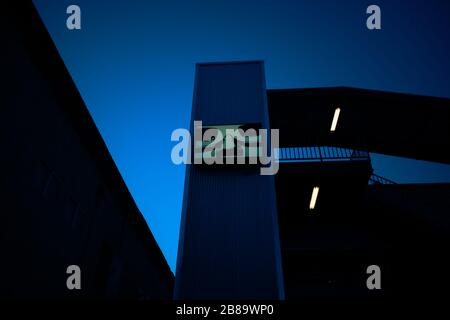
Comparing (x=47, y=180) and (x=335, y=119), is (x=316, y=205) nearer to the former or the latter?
(x=335, y=119)

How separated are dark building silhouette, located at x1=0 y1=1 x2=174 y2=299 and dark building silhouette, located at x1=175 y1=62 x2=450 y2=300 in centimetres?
492

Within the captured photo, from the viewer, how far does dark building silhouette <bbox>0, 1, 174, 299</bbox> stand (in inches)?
339

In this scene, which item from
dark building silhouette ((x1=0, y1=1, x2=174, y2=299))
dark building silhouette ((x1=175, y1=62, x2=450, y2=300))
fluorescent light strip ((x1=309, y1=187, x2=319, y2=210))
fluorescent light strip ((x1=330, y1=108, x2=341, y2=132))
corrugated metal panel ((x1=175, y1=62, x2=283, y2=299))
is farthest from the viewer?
fluorescent light strip ((x1=330, y1=108, x2=341, y2=132))

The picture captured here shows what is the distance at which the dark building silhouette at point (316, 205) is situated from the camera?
26.0 ft

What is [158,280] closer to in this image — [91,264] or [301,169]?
[91,264]

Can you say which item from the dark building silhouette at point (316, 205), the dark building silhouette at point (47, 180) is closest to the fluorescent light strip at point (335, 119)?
the dark building silhouette at point (316, 205)

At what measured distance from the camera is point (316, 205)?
11.6 meters

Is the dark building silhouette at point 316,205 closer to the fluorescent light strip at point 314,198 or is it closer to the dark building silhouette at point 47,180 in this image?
the fluorescent light strip at point 314,198

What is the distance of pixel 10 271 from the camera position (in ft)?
28.5

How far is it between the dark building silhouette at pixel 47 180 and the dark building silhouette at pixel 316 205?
4920mm

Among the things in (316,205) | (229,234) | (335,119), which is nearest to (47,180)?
(229,234)

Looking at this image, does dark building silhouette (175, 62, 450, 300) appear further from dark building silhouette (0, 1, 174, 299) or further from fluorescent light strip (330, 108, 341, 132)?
dark building silhouette (0, 1, 174, 299)

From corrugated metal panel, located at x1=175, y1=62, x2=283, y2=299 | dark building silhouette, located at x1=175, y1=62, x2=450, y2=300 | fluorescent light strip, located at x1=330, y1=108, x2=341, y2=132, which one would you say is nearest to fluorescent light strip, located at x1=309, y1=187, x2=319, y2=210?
dark building silhouette, located at x1=175, y1=62, x2=450, y2=300
